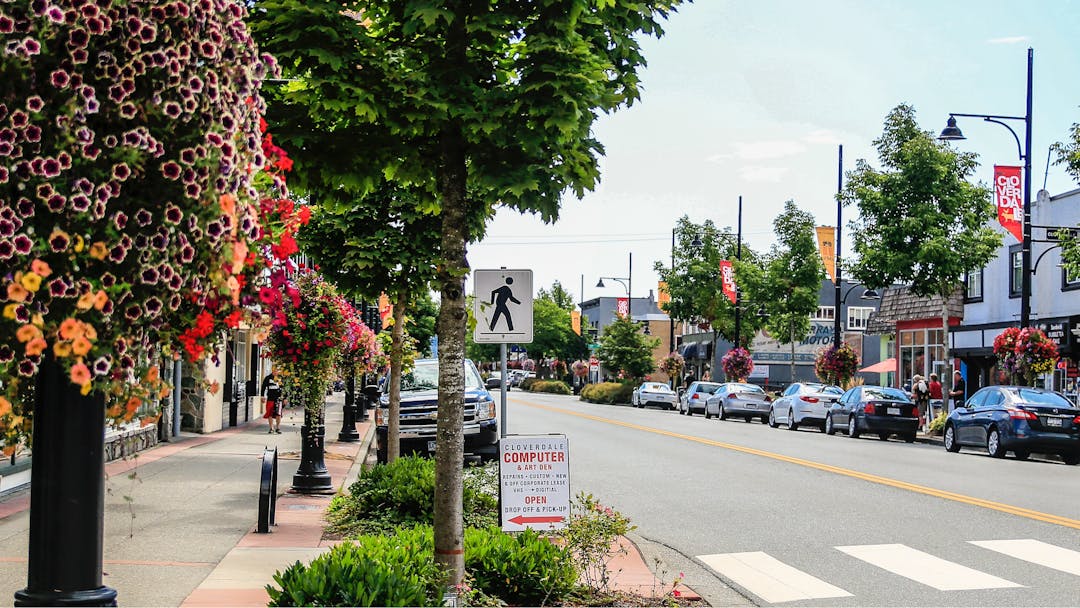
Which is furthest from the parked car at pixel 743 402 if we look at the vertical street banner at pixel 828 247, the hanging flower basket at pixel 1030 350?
the hanging flower basket at pixel 1030 350

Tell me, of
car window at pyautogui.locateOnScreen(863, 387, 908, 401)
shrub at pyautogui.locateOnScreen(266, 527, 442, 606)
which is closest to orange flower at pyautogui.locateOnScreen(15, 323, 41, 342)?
shrub at pyautogui.locateOnScreen(266, 527, 442, 606)

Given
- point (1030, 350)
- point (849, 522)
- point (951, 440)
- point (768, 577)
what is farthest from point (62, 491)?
point (1030, 350)

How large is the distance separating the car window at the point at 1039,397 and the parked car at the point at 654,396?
33.2 m

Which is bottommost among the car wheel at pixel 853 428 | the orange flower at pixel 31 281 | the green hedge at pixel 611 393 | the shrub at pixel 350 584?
the green hedge at pixel 611 393

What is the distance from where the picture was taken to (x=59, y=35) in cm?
342

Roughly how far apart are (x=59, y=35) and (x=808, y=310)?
48.8 metres

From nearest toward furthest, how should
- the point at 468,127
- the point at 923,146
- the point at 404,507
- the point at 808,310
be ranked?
the point at 468,127, the point at 404,507, the point at 923,146, the point at 808,310

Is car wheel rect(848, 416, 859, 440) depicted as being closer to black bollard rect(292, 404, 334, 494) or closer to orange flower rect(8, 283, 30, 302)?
black bollard rect(292, 404, 334, 494)

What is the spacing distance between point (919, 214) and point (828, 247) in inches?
369

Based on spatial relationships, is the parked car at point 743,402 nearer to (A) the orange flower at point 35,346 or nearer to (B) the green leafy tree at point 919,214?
(B) the green leafy tree at point 919,214

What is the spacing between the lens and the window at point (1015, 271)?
36.6 metres

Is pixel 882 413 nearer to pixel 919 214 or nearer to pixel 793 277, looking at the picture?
pixel 919 214

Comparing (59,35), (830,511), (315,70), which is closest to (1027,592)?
(830,511)

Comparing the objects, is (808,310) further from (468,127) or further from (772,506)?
(468,127)
